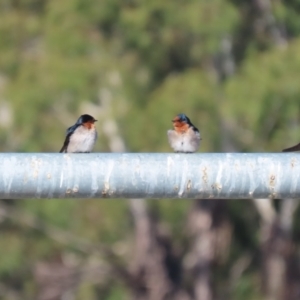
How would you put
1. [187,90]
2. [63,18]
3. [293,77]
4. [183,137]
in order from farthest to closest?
[63,18] < [187,90] < [293,77] < [183,137]

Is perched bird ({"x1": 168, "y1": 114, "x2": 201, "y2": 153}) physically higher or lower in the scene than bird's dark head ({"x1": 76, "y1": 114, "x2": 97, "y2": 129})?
lower

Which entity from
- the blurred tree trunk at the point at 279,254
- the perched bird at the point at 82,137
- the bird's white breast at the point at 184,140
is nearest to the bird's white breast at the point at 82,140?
the perched bird at the point at 82,137

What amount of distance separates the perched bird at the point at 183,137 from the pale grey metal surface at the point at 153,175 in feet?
10.4

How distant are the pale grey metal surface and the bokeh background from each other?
421 inches

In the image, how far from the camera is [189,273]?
17.1 m

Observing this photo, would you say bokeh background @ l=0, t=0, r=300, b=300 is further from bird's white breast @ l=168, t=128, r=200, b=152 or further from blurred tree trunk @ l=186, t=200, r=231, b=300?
bird's white breast @ l=168, t=128, r=200, b=152

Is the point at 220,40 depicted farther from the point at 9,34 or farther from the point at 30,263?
the point at 30,263

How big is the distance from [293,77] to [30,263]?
6308 millimetres

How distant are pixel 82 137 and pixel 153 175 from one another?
341 cm

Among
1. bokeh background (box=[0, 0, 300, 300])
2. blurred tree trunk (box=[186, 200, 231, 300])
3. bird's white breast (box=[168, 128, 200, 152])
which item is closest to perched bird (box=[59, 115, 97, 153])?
bird's white breast (box=[168, 128, 200, 152])

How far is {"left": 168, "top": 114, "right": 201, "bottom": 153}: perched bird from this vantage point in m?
6.44

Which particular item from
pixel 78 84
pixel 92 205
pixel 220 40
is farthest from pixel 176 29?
pixel 92 205

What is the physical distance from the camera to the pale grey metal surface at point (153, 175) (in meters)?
3.02

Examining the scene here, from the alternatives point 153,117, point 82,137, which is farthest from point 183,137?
point 153,117
